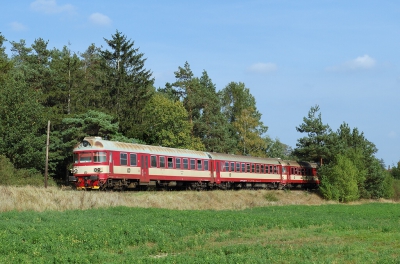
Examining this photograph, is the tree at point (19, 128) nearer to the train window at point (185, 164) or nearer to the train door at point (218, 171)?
the train window at point (185, 164)

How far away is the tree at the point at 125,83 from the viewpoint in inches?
2264

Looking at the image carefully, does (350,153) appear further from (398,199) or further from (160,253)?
(160,253)

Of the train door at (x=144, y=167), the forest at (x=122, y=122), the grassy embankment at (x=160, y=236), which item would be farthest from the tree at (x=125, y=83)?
the grassy embankment at (x=160, y=236)

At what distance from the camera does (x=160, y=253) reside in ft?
56.2

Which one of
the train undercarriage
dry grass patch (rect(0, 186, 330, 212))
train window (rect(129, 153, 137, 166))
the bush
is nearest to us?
dry grass patch (rect(0, 186, 330, 212))

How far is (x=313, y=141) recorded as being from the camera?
6775cm

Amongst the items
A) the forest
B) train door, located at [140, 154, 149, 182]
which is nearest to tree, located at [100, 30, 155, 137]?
the forest

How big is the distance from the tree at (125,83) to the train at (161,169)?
1321 centimetres

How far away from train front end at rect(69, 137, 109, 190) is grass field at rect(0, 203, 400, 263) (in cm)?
770

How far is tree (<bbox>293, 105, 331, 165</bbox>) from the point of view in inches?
2596

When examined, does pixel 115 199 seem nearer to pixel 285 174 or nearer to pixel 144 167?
pixel 144 167

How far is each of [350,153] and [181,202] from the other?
34.1 m

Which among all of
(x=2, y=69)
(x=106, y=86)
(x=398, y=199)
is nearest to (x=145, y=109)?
(x=106, y=86)

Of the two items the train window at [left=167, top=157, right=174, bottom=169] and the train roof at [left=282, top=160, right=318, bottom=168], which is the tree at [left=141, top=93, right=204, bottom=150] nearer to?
the train roof at [left=282, top=160, right=318, bottom=168]
